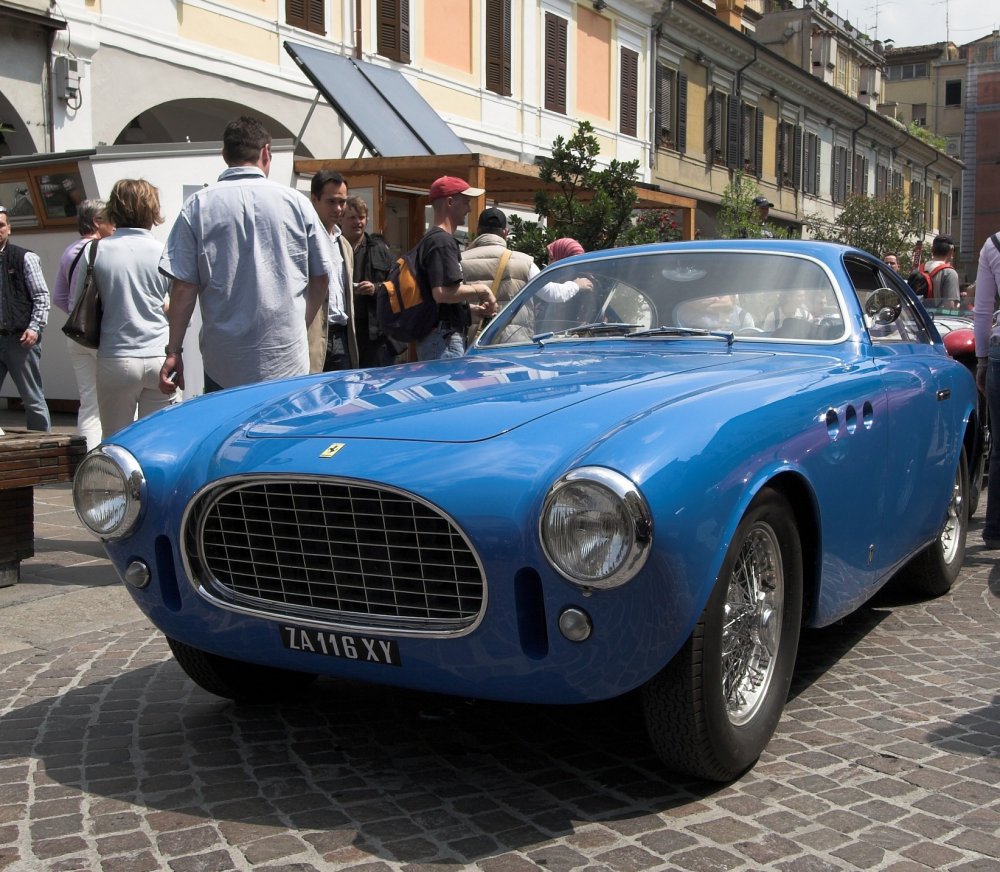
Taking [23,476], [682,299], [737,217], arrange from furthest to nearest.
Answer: [737,217] < [23,476] < [682,299]

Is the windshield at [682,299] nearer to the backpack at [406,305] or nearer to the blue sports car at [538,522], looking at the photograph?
the blue sports car at [538,522]

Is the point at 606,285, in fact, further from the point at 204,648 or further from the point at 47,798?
the point at 47,798

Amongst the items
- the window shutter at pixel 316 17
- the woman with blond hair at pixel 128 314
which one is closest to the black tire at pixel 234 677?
the woman with blond hair at pixel 128 314

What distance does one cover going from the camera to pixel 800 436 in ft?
11.0

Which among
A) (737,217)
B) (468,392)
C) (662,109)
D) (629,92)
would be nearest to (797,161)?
(662,109)

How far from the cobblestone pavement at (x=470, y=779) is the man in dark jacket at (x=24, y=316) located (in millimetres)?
4191

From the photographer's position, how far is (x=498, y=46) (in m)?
21.6

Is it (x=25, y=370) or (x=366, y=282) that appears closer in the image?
(x=366, y=282)

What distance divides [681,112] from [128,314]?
2492 cm

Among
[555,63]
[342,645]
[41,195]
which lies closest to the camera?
[342,645]

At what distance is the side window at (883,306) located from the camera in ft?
15.0

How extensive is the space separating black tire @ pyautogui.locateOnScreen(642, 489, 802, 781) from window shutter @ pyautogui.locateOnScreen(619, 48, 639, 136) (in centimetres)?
2395

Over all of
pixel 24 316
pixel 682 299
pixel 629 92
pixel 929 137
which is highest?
pixel 929 137

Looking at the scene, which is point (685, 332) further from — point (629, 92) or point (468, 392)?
point (629, 92)
